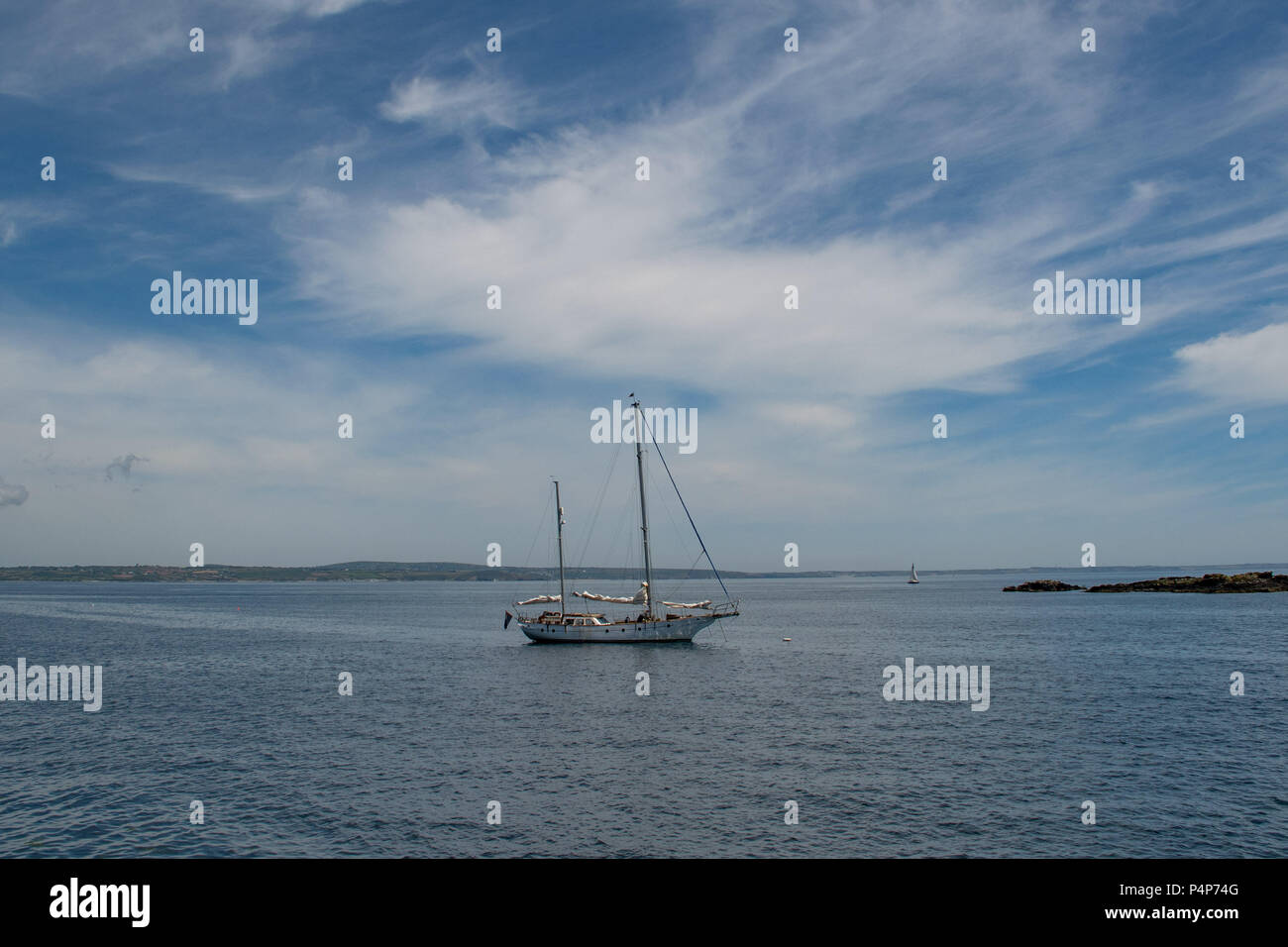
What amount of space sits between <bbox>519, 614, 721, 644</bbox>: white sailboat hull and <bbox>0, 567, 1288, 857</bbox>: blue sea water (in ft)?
36.1

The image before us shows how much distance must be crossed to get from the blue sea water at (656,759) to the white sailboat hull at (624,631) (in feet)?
36.1

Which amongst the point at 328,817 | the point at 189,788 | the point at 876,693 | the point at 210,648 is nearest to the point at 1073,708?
the point at 876,693

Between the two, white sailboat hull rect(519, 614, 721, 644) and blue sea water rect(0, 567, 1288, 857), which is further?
white sailboat hull rect(519, 614, 721, 644)

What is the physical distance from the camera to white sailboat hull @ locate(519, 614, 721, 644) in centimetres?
10094

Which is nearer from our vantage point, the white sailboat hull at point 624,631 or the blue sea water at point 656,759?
the blue sea water at point 656,759

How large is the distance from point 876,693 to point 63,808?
164 feet

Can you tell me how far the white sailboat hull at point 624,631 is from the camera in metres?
101

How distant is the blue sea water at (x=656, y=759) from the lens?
31781 millimetres

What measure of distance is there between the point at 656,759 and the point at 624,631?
57.7 m
